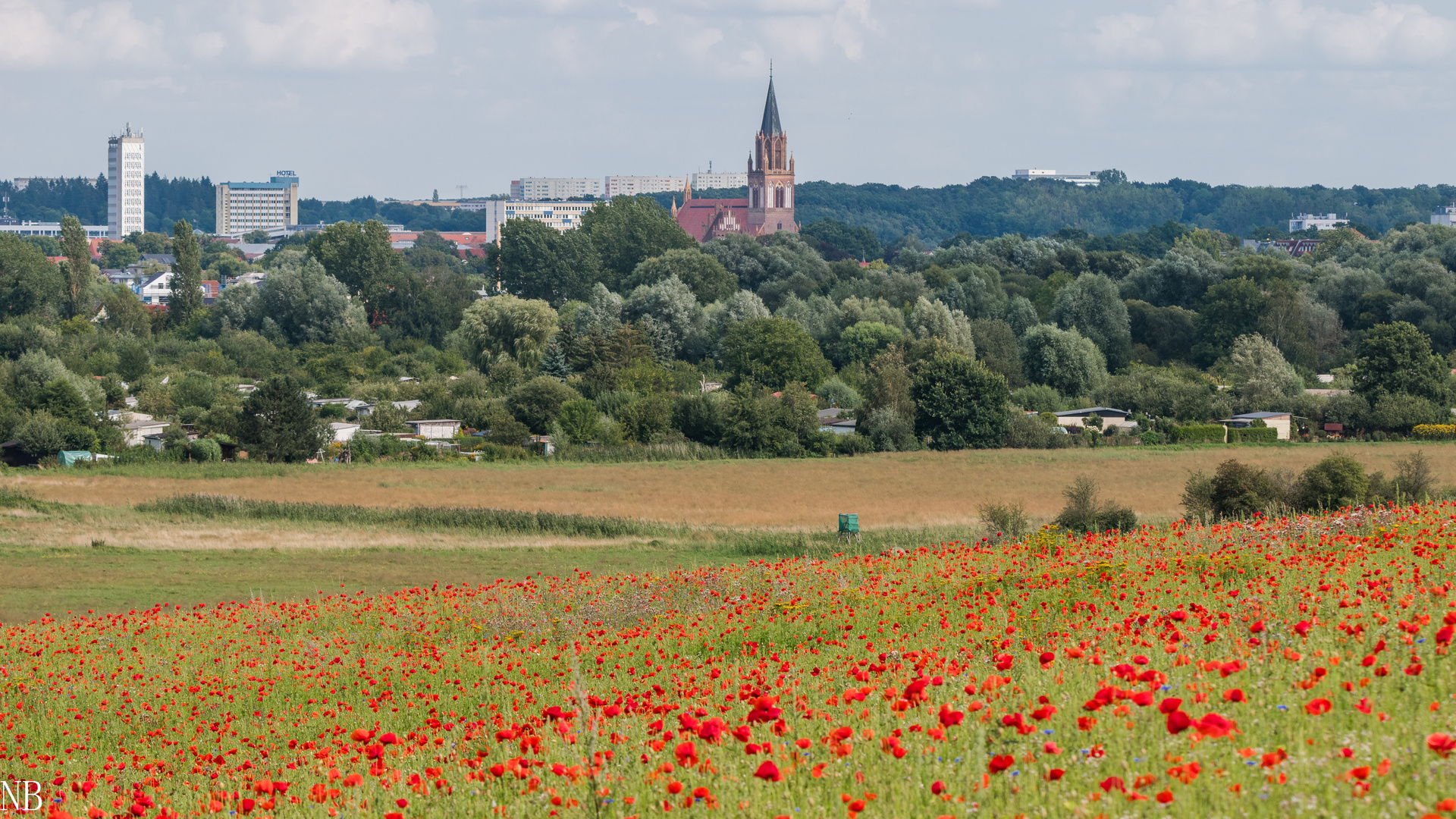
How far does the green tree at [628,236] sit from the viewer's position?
149m

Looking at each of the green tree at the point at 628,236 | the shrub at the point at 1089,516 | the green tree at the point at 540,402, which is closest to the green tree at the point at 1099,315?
the green tree at the point at 540,402

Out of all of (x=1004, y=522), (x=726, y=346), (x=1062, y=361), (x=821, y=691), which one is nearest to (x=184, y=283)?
(x=726, y=346)

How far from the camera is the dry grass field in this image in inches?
1895

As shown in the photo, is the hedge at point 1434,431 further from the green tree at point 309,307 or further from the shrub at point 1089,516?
the green tree at point 309,307

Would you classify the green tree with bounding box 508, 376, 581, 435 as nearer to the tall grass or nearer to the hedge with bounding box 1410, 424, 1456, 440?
the tall grass

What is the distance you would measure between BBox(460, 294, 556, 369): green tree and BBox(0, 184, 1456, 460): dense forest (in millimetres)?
223

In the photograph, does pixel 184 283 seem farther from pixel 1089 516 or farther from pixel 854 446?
pixel 1089 516

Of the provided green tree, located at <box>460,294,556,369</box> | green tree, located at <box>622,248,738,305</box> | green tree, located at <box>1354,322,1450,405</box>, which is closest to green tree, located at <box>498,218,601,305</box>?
green tree, located at <box>622,248,738,305</box>

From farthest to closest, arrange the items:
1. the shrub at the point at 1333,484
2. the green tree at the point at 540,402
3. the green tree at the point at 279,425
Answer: the green tree at the point at 540,402 < the green tree at the point at 279,425 < the shrub at the point at 1333,484

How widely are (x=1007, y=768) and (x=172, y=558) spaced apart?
34.1 metres

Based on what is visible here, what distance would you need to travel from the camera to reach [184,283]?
121 metres

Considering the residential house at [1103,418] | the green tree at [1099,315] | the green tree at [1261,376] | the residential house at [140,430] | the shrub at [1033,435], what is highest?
the green tree at [1099,315]

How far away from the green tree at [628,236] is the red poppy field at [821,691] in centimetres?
12735

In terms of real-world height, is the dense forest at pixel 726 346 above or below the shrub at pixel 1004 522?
above
